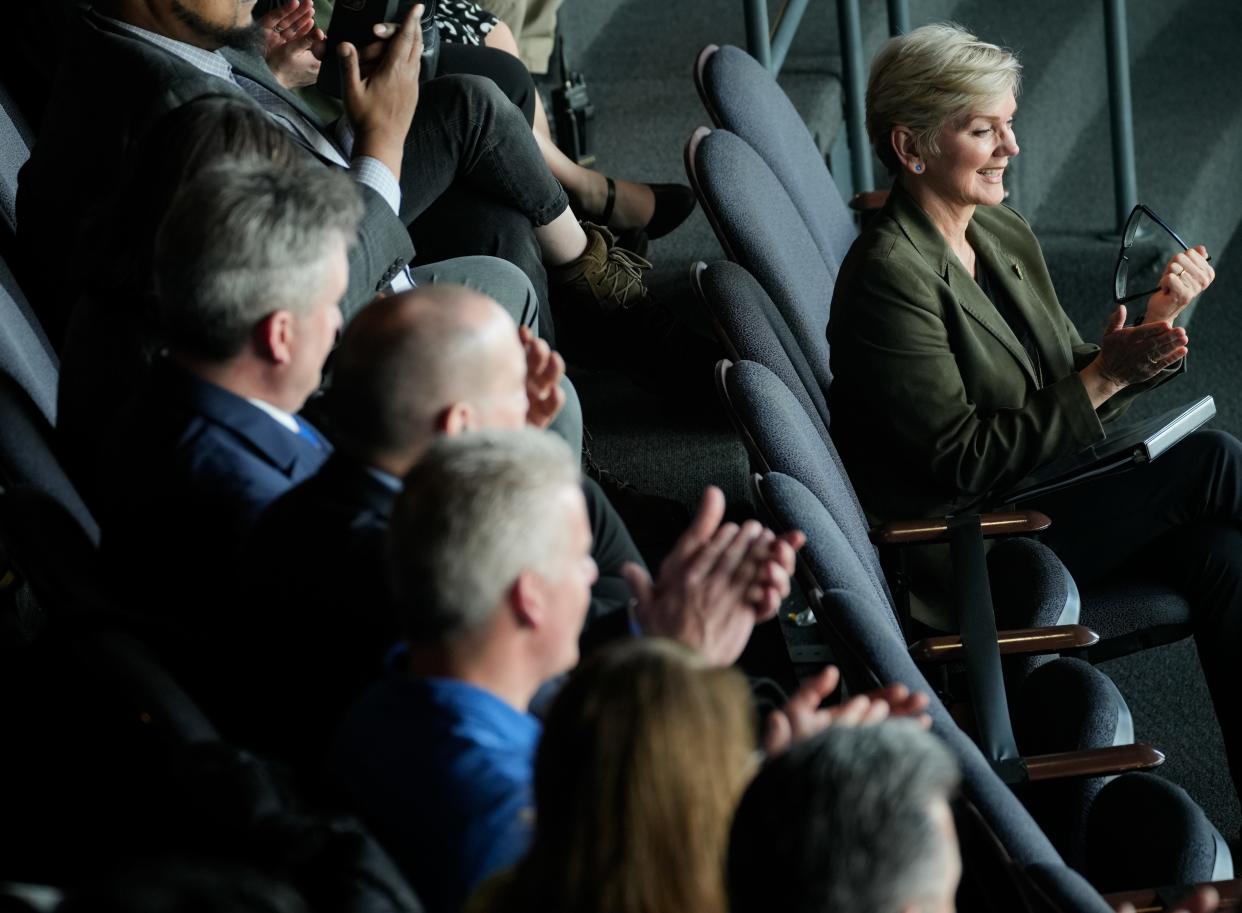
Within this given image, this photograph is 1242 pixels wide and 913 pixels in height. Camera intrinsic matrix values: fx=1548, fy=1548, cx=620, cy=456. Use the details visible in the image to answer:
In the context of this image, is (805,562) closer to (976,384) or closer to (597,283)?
(976,384)

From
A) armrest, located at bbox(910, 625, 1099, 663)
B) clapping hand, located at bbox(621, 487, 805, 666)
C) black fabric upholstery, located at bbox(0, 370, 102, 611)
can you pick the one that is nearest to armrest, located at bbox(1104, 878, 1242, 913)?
armrest, located at bbox(910, 625, 1099, 663)

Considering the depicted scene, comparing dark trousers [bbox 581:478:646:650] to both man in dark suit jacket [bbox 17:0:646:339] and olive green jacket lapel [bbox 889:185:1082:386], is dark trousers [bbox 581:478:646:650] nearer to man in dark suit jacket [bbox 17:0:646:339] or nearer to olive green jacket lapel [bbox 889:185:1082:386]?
man in dark suit jacket [bbox 17:0:646:339]

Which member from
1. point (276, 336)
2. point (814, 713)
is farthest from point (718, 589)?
point (276, 336)

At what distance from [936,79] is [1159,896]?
127 centimetres

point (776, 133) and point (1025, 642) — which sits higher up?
point (776, 133)

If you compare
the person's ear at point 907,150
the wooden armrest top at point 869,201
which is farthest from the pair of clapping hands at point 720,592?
the wooden armrest top at point 869,201

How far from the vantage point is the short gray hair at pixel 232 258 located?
4.93 feet

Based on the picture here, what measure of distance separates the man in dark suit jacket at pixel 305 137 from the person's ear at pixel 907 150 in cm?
61

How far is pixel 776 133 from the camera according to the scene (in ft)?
9.00

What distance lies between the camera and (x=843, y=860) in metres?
0.85

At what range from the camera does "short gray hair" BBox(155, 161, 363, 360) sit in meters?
1.50

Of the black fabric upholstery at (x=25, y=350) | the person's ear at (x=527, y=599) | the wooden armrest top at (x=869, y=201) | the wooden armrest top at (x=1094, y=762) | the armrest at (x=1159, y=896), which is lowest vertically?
the armrest at (x=1159, y=896)

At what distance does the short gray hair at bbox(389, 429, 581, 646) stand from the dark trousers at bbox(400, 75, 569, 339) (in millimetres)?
1350

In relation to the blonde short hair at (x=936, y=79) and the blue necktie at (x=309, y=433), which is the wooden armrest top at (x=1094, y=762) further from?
the blonde short hair at (x=936, y=79)
